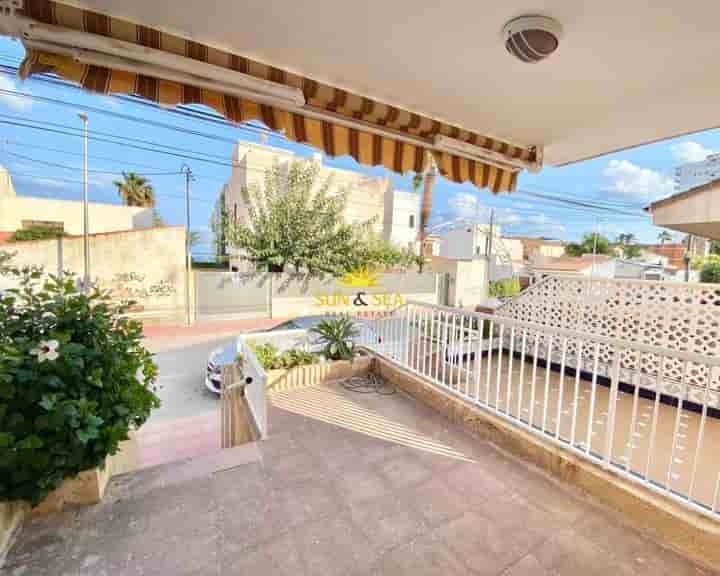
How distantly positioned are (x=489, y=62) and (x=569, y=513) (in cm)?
244

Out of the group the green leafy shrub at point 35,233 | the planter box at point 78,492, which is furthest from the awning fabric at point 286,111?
the green leafy shrub at point 35,233

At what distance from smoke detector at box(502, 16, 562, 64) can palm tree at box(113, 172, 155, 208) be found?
23804 millimetres

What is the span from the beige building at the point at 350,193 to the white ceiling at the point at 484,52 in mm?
9842

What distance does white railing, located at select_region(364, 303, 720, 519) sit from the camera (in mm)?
2119

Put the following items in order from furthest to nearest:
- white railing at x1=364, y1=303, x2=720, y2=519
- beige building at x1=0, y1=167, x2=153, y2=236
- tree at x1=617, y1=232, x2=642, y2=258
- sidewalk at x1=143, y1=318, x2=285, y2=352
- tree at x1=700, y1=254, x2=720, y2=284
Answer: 1. tree at x1=617, y1=232, x2=642, y2=258
2. beige building at x1=0, y1=167, x2=153, y2=236
3. tree at x1=700, y1=254, x2=720, y2=284
4. sidewalk at x1=143, y1=318, x2=285, y2=352
5. white railing at x1=364, y1=303, x2=720, y2=519

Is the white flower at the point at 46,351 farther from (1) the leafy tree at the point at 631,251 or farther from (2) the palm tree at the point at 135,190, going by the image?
(1) the leafy tree at the point at 631,251

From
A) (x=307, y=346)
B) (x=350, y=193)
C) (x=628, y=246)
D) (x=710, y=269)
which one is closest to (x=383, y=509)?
(x=307, y=346)

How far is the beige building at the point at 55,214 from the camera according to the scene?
14.2 m

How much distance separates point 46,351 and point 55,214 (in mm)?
18347

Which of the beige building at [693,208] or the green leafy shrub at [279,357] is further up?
the beige building at [693,208]

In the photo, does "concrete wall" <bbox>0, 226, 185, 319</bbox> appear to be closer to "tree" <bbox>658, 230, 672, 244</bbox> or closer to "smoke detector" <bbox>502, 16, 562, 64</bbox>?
"smoke detector" <bbox>502, 16, 562, 64</bbox>

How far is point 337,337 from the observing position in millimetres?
4172

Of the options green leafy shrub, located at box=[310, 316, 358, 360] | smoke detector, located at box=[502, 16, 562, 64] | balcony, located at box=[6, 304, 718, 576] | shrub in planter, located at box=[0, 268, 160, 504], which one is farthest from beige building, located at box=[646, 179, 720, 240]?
shrub in planter, located at box=[0, 268, 160, 504]

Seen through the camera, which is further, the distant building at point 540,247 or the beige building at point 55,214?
the distant building at point 540,247
